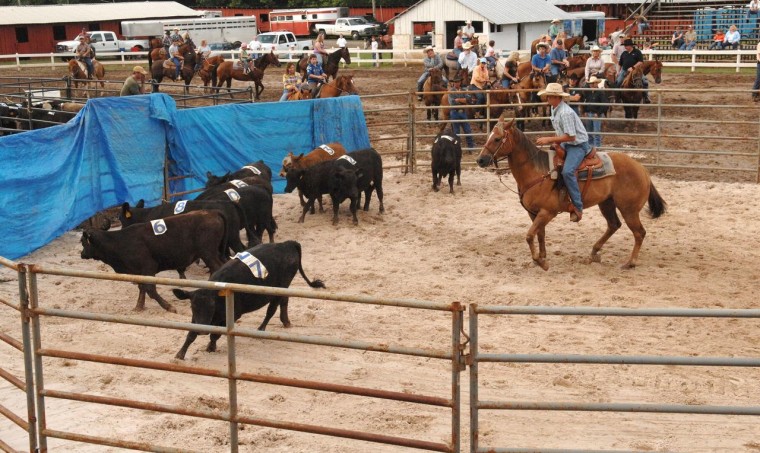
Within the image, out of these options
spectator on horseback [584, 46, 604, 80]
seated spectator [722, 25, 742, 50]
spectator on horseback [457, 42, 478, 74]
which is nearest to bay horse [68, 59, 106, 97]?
spectator on horseback [457, 42, 478, 74]

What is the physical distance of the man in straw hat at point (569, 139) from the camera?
11.1 m

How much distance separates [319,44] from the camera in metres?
26.0

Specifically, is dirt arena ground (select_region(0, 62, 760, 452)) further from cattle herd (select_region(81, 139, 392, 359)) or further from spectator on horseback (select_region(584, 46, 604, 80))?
spectator on horseback (select_region(584, 46, 604, 80))

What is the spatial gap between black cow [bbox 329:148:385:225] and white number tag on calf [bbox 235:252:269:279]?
186 inches

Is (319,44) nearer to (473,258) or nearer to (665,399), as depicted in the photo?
(473,258)

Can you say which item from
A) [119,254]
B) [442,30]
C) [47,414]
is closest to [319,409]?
[47,414]

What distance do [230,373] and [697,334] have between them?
503cm

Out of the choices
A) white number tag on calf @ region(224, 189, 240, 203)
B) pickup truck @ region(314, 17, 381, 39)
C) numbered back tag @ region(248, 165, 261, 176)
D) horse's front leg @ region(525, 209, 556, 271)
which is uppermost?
pickup truck @ region(314, 17, 381, 39)

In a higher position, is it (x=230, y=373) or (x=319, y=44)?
(x=319, y=44)

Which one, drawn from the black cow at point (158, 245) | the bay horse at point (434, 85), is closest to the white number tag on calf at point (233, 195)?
the black cow at point (158, 245)

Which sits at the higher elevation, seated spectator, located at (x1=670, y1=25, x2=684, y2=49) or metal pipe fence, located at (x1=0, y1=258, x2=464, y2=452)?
seated spectator, located at (x1=670, y1=25, x2=684, y2=49)

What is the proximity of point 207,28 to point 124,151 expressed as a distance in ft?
124

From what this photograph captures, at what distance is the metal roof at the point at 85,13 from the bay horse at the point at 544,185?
4706cm

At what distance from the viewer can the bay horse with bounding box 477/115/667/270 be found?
11.5 meters
